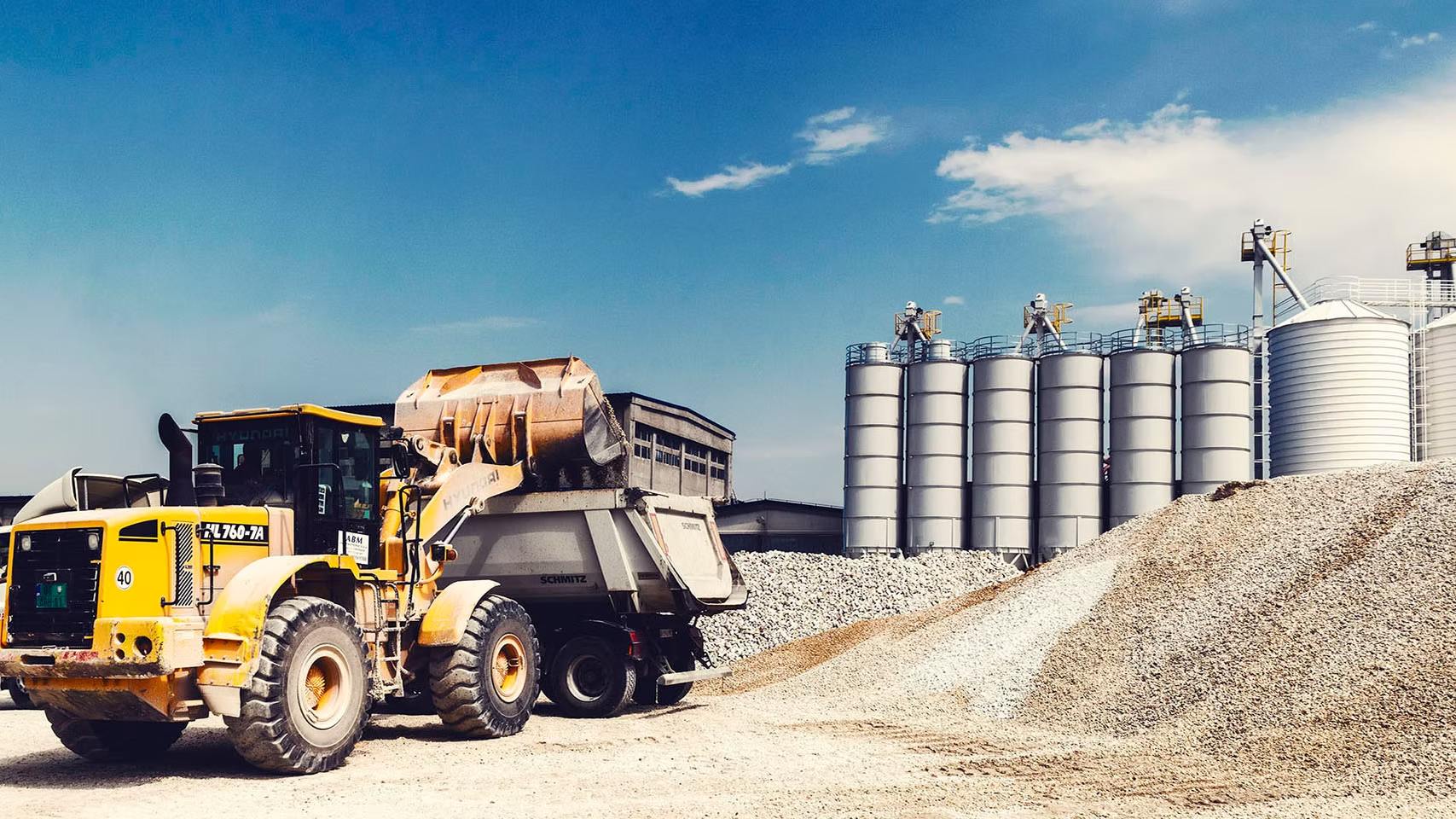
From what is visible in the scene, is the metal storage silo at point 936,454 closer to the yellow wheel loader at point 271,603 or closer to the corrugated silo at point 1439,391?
the corrugated silo at point 1439,391

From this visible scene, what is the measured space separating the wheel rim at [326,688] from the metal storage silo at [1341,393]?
2809cm

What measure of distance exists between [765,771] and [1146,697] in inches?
200

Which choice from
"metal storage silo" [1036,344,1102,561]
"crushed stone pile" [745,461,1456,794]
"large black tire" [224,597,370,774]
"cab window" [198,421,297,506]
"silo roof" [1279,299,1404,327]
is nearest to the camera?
"large black tire" [224,597,370,774]

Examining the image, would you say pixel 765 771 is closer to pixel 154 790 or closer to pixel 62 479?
pixel 154 790

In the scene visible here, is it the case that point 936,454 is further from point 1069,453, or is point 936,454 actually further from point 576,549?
point 576,549

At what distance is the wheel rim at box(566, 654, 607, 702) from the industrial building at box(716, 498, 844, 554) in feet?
80.7

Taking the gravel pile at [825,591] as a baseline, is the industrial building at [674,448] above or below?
above

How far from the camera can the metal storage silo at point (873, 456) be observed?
35312 mm

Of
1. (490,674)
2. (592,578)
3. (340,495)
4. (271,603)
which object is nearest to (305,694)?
(271,603)

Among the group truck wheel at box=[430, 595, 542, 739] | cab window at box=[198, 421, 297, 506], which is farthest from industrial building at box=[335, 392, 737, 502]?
cab window at box=[198, 421, 297, 506]

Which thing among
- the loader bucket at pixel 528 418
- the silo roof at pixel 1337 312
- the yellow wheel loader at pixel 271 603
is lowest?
the yellow wheel loader at pixel 271 603

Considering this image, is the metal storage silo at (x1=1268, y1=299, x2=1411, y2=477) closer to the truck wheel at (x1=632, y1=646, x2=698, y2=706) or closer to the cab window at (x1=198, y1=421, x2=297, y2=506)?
the truck wheel at (x1=632, y1=646, x2=698, y2=706)

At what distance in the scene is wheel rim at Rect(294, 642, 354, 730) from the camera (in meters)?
9.11

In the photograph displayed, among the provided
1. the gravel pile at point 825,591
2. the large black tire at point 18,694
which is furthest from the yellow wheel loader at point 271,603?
the gravel pile at point 825,591
